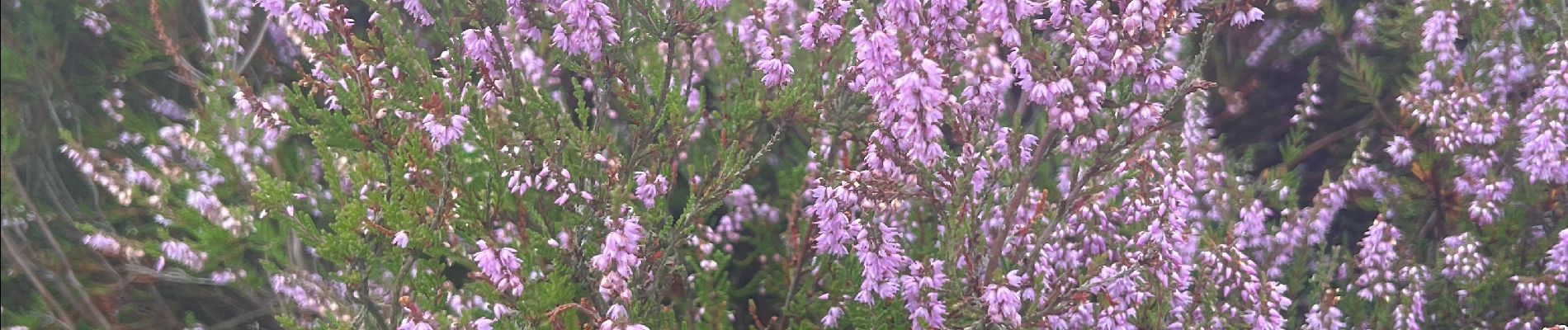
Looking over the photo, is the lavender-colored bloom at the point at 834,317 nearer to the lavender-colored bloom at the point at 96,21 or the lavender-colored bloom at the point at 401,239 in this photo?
the lavender-colored bloom at the point at 401,239

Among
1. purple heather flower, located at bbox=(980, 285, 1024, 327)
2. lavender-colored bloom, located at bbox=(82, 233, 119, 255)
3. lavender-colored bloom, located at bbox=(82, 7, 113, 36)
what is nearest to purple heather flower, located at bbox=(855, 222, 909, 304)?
purple heather flower, located at bbox=(980, 285, 1024, 327)

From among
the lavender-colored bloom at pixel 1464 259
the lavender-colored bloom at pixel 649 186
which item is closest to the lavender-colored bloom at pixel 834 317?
the lavender-colored bloom at pixel 649 186

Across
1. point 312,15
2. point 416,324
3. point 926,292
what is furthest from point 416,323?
→ point 926,292

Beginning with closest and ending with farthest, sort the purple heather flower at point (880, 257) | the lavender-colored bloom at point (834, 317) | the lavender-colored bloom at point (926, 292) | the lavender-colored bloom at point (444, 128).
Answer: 1. the lavender-colored bloom at point (444, 128)
2. the purple heather flower at point (880, 257)
3. the lavender-colored bloom at point (926, 292)
4. the lavender-colored bloom at point (834, 317)

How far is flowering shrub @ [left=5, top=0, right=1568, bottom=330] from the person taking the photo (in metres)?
3.03

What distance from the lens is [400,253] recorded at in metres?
3.21

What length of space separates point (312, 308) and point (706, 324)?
2182mm

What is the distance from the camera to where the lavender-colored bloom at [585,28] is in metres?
3.10

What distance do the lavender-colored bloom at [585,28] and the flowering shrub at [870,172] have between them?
0.6 inches

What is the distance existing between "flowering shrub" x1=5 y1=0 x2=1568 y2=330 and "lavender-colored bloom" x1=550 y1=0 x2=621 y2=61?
14 millimetres

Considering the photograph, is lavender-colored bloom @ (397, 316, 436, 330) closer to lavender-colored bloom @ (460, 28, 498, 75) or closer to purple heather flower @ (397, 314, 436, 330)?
purple heather flower @ (397, 314, 436, 330)

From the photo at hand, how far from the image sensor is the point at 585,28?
125 inches

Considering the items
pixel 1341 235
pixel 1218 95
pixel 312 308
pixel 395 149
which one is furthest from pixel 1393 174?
pixel 312 308

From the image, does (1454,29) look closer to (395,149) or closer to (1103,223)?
(1103,223)
